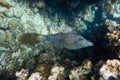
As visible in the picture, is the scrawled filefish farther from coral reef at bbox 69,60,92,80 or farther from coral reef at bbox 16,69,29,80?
coral reef at bbox 16,69,29,80

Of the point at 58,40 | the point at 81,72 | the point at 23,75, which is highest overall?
the point at 58,40

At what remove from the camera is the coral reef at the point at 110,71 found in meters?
3.92

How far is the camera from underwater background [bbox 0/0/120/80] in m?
4.61

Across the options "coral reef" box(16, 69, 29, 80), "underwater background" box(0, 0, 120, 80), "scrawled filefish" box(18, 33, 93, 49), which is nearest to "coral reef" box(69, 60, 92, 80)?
"underwater background" box(0, 0, 120, 80)

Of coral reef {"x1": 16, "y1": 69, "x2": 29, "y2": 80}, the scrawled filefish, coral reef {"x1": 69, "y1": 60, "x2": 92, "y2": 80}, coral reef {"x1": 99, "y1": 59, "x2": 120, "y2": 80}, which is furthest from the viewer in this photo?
coral reef {"x1": 16, "y1": 69, "x2": 29, "y2": 80}

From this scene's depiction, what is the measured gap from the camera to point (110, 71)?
13.0 feet

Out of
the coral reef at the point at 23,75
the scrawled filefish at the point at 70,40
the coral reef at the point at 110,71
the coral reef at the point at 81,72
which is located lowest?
the coral reef at the point at 23,75

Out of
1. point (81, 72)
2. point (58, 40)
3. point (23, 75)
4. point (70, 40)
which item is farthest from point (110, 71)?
point (23, 75)

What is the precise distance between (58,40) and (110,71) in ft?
4.11

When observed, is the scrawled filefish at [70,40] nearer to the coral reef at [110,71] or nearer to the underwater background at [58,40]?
the underwater background at [58,40]

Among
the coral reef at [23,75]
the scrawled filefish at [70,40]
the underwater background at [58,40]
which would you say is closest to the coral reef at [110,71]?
the underwater background at [58,40]

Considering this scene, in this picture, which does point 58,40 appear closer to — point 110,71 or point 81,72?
point 81,72

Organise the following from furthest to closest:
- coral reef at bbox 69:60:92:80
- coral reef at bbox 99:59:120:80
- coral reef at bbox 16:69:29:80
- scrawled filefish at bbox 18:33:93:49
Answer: coral reef at bbox 16:69:29:80, coral reef at bbox 69:60:92:80, scrawled filefish at bbox 18:33:93:49, coral reef at bbox 99:59:120:80

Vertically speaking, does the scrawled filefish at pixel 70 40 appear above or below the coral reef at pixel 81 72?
above
